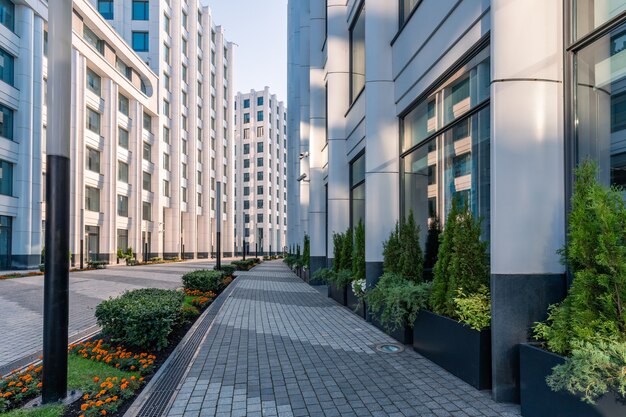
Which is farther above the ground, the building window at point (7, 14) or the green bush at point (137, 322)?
the building window at point (7, 14)

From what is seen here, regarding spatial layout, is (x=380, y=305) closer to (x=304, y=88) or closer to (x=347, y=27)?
(x=347, y=27)

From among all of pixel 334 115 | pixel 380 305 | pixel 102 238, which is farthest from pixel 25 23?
pixel 380 305

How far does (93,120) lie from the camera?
42.5 metres

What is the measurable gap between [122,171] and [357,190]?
39465mm

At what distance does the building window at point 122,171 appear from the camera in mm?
46819

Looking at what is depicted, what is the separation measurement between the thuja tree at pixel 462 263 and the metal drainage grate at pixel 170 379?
13.5 feet

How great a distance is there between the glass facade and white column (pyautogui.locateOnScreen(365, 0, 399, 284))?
571 cm

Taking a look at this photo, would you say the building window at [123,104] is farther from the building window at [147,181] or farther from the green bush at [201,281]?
the green bush at [201,281]

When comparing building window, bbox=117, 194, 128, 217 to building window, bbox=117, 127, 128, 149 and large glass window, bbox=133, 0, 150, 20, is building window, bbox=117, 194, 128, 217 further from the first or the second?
large glass window, bbox=133, 0, 150, 20

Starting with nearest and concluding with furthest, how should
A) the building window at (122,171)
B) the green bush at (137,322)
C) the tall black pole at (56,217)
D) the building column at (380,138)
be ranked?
the tall black pole at (56,217) < the green bush at (137,322) < the building column at (380,138) < the building window at (122,171)

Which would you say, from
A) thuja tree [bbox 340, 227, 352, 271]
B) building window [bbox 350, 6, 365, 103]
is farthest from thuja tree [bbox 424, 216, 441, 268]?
building window [bbox 350, 6, 365, 103]

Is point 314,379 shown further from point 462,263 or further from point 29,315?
point 29,315

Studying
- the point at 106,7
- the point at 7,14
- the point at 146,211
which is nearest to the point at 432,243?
the point at 7,14

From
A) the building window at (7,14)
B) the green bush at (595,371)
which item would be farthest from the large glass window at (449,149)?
the building window at (7,14)
